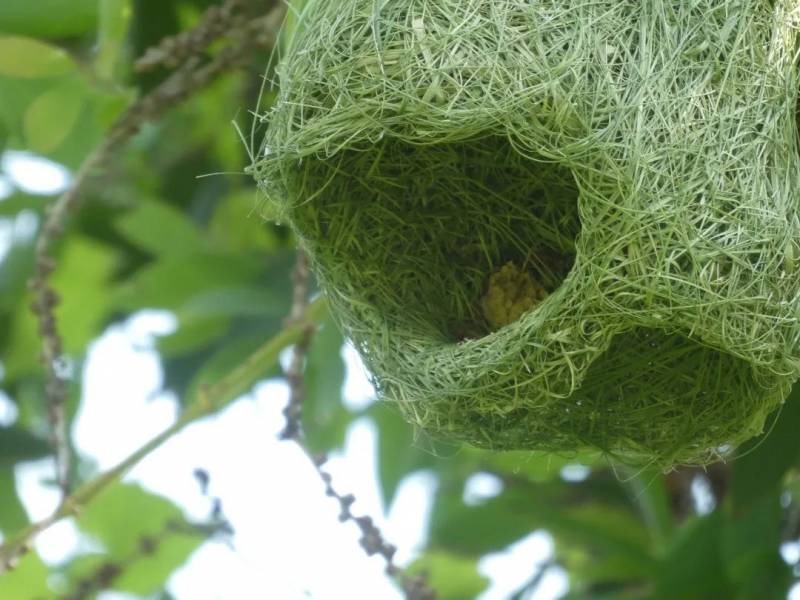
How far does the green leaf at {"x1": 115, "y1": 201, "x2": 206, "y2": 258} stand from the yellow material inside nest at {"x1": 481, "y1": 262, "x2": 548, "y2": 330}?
3.31 feet

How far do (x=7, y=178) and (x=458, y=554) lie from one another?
117 centimetres

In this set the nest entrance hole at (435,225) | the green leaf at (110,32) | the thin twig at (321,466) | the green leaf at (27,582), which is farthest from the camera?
the green leaf at (27,582)

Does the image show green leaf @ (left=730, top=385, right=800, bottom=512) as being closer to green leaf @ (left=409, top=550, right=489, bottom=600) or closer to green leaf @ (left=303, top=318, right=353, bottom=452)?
green leaf @ (left=303, top=318, right=353, bottom=452)

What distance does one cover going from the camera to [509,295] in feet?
5.09

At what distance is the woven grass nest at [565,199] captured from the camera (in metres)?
1.32

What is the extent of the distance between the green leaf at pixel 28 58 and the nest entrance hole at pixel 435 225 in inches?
24.1

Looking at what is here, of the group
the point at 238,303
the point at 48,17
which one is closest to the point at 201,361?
the point at 238,303

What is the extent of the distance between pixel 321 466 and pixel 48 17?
0.84 m

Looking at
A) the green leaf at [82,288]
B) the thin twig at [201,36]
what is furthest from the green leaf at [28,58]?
the green leaf at [82,288]

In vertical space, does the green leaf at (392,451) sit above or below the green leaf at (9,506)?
below

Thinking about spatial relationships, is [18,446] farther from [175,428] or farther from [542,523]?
[542,523]

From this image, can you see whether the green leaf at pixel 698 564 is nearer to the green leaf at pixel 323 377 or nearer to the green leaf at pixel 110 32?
the green leaf at pixel 323 377

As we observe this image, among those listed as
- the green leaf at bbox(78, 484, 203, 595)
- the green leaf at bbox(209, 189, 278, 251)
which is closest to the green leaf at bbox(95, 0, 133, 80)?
the green leaf at bbox(209, 189, 278, 251)

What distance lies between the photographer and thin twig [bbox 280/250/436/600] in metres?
1.63
